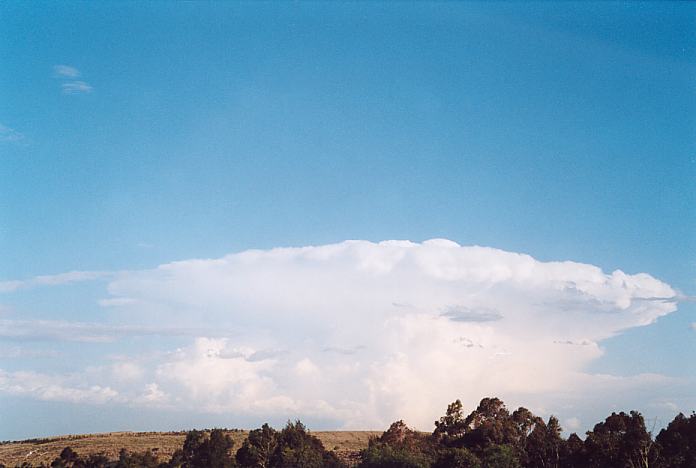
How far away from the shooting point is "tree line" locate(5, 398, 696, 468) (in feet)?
292

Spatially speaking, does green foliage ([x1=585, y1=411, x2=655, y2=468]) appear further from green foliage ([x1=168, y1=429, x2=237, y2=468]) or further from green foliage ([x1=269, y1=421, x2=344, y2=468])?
green foliage ([x1=168, y1=429, x2=237, y2=468])

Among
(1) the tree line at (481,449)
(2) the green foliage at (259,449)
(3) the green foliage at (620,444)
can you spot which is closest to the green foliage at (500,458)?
(1) the tree line at (481,449)

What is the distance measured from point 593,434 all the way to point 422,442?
31514 millimetres

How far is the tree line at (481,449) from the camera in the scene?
88.9 m

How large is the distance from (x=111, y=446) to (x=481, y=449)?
231 feet

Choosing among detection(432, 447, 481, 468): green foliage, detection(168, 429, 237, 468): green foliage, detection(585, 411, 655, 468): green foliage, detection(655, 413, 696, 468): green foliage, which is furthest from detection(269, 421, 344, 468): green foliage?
detection(655, 413, 696, 468): green foliage

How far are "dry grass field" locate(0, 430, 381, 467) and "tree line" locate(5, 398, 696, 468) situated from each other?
41.1 ft

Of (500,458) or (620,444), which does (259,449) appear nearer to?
(500,458)

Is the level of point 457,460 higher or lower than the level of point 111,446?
lower

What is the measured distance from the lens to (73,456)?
107 meters

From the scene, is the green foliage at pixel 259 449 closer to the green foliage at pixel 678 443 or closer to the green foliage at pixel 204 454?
the green foliage at pixel 204 454

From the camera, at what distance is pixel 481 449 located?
101 metres

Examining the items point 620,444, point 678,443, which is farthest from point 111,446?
point 678,443

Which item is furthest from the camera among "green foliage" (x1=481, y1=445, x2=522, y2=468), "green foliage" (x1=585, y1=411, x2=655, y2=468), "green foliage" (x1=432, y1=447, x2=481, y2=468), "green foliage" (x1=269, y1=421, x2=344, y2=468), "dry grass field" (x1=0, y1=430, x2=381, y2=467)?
"dry grass field" (x1=0, y1=430, x2=381, y2=467)
